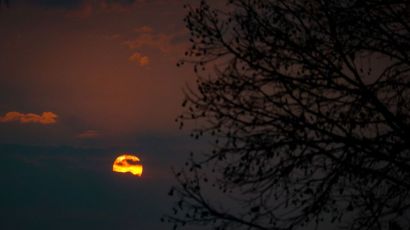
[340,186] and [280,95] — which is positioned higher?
[280,95]

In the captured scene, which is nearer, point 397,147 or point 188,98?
point 397,147

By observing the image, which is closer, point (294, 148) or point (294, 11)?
point (294, 148)

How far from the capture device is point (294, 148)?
827 cm

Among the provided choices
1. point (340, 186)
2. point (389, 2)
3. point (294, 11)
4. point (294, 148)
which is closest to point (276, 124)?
point (294, 148)

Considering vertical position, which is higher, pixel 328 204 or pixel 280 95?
pixel 280 95

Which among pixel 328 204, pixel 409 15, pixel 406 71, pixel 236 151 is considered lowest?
pixel 328 204

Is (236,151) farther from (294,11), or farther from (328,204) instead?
(294,11)

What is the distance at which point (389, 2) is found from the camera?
8.43 metres

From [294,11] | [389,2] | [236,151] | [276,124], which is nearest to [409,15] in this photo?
[389,2]

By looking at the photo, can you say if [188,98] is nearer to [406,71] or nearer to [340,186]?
[340,186]

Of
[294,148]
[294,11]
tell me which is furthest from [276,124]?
[294,11]

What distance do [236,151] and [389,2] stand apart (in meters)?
2.98

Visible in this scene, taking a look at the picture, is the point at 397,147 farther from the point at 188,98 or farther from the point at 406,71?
the point at 188,98

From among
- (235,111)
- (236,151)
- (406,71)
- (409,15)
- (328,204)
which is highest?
(409,15)
